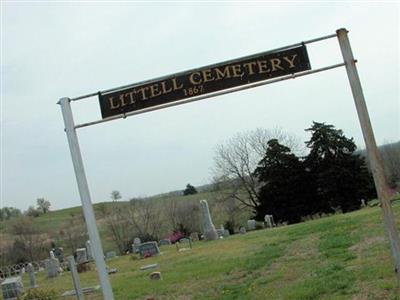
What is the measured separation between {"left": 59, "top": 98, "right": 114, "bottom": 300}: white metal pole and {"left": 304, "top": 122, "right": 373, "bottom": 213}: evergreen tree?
35761 mm

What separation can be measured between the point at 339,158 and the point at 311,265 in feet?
102

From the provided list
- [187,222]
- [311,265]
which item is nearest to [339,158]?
[187,222]

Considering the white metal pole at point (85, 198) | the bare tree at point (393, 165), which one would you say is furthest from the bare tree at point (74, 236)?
the white metal pole at point (85, 198)

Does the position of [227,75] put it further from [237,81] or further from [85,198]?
[85,198]

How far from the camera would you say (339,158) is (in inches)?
1620

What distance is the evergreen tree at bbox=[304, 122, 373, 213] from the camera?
131ft

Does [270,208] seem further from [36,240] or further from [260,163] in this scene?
[36,240]

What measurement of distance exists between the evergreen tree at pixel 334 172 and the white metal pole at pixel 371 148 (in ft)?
115

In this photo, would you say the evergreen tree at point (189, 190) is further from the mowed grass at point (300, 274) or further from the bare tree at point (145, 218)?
the mowed grass at point (300, 274)

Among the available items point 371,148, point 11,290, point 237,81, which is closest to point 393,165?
point 11,290

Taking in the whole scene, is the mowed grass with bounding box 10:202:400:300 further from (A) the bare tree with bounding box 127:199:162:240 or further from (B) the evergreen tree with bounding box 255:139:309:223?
(A) the bare tree with bounding box 127:199:162:240

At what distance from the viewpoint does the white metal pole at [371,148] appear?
5.49 m

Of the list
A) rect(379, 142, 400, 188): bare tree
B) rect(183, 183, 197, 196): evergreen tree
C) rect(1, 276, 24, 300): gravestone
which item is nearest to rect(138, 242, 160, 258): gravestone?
rect(1, 276, 24, 300): gravestone

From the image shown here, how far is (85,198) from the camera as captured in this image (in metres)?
5.89
